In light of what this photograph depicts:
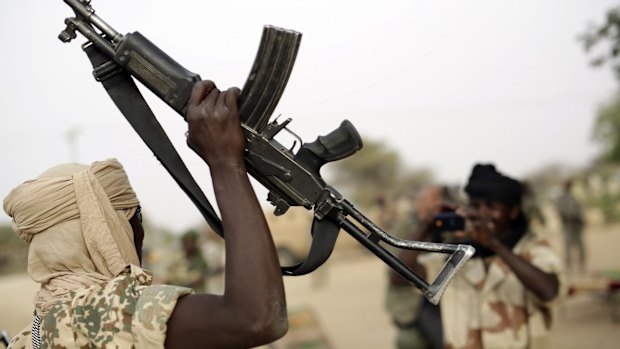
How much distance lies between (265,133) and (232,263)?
16.3 inches

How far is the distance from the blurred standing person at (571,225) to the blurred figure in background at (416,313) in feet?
35.2

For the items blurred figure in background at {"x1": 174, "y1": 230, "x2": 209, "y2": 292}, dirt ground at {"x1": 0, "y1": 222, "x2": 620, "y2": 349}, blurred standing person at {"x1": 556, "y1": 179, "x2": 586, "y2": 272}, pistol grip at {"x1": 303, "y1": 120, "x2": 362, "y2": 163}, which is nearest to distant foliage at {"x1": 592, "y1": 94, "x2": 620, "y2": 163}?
dirt ground at {"x1": 0, "y1": 222, "x2": 620, "y2": 349}

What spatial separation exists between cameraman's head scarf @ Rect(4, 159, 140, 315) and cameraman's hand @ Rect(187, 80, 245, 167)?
13.2 inches

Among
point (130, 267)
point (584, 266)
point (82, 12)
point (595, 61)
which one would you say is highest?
point (595, 61)

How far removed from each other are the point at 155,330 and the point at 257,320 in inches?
10.3

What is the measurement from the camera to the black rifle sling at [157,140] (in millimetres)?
1927

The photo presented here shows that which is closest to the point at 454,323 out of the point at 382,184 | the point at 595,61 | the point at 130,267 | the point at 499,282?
the point at 499,282

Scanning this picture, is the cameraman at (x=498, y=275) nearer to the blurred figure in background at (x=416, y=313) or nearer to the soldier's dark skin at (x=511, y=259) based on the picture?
the soldier's dark skin at (x=511, y=259)

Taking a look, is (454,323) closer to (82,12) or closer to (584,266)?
(82,12)

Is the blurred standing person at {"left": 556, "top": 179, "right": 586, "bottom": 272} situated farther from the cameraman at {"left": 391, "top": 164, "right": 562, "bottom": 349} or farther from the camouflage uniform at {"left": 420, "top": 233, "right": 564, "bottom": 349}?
the camouflage uniform at {"left": 420, "top": 233, "right": 564, "bottom": 349}

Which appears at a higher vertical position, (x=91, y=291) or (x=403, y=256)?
(x=91, y=291)

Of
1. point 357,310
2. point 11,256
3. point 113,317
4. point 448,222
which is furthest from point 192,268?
point 11,256

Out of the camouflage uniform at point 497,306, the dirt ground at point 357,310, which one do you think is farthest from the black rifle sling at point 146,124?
the dirt ground at point 357,310

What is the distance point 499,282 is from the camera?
375 centimetres
